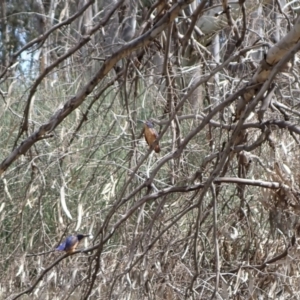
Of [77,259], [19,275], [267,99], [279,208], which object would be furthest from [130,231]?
[267,99]

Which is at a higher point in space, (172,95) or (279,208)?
(172,95)

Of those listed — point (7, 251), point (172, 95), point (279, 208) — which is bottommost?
point (7, 251)

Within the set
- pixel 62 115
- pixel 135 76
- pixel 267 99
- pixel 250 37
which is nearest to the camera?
pixel 62 115

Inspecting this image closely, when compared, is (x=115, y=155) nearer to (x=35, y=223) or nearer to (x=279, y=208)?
(x=35, y=223)

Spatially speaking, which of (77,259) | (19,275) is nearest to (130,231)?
(77,259)

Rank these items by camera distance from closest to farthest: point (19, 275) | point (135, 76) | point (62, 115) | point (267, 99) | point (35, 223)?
point (62, 115)
point (267, 99)
point (135, 76)
point (19, 275)
point (35, 223)

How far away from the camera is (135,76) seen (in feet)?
8.39

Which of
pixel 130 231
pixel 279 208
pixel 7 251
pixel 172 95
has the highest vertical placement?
pixel 172 95

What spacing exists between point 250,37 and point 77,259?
110cm

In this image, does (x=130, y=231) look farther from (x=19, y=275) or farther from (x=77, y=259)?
(x=19, y=275)

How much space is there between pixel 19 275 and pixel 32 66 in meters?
1.04

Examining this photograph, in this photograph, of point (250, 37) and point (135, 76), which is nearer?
point (135, 76)

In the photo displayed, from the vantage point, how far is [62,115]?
1687 millimetres

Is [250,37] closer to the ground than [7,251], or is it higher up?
higher up
